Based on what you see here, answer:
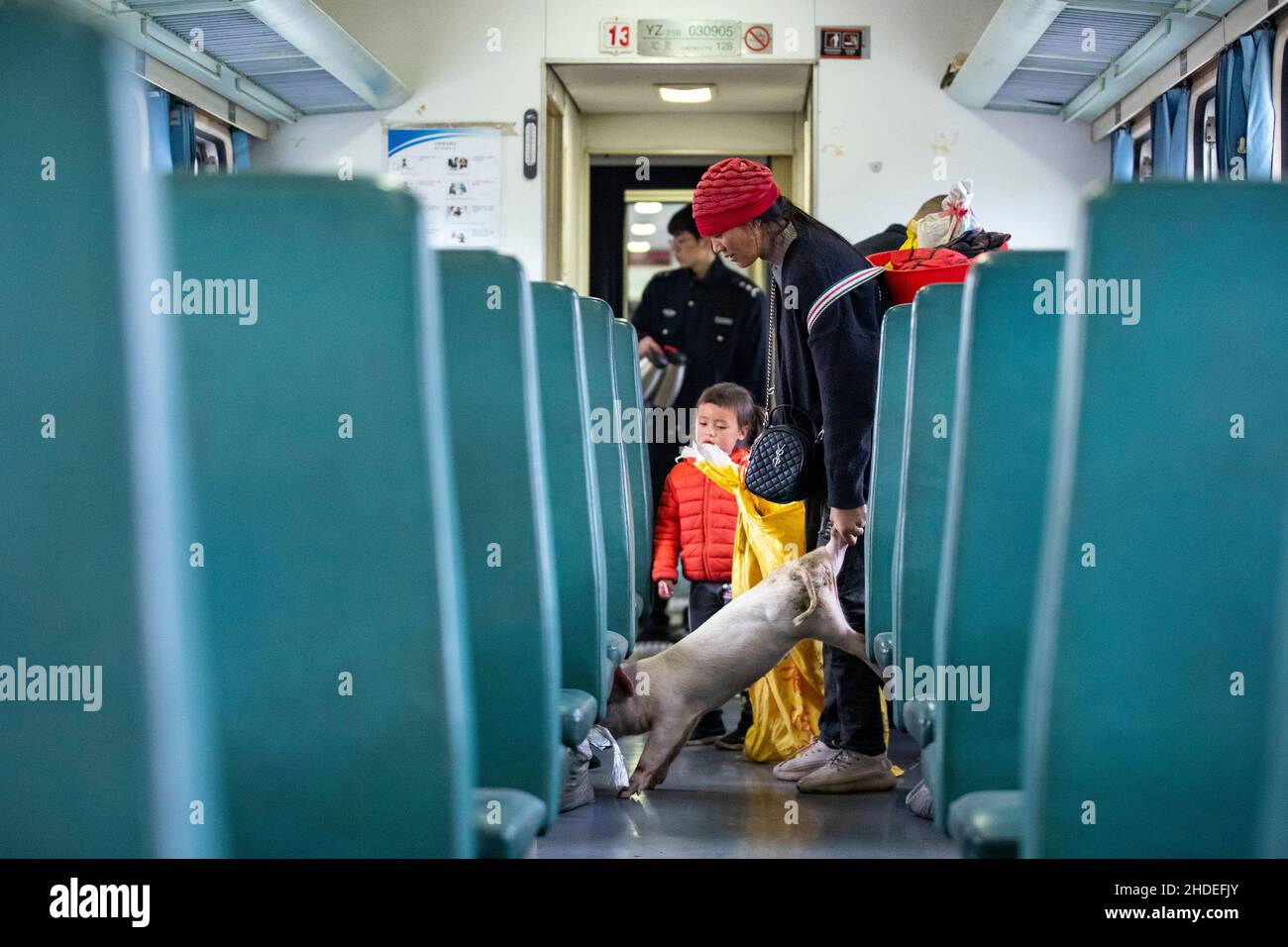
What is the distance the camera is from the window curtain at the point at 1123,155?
5.95 metres

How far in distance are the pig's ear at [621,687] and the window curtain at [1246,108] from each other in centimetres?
306

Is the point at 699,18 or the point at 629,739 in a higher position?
the point at 699,18

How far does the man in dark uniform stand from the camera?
5547 mm

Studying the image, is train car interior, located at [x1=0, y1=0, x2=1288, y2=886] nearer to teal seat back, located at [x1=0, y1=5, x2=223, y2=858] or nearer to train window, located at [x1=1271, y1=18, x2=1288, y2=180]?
teal seat back, located at [x1=0, y1=5, x2=223, y2=858]

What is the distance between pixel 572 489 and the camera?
2.04 metres

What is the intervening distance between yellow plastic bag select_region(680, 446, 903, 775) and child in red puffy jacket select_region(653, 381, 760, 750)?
0.85 ft

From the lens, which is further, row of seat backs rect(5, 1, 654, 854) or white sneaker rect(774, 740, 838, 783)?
white sneaker rect(774, 740, 838, 783)

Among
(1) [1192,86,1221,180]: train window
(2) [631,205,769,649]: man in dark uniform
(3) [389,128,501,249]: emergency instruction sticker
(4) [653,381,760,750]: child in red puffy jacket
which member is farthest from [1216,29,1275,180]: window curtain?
(3) [389,128,501,249]: emergency instruction sticker

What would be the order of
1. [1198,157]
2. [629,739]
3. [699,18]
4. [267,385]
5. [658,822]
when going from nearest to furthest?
[267,385], [658,822], [629,739], [1198,157], [699,18]
